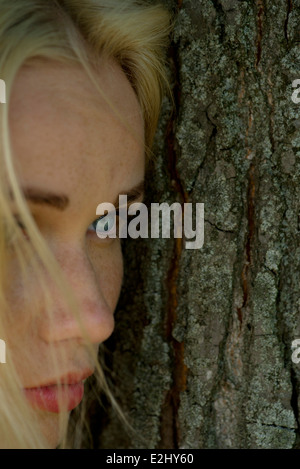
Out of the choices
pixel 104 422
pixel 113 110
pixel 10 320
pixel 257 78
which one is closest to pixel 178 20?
pixel 257 78

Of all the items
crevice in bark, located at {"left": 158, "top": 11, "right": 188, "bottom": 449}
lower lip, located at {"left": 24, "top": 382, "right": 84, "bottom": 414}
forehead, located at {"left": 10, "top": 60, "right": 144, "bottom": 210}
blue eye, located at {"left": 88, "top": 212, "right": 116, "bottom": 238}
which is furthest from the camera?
crevice in bark, located at {"left": 158, "top": 11, "right": 188, "bottom": 449}

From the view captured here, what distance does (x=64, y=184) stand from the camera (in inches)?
49.2

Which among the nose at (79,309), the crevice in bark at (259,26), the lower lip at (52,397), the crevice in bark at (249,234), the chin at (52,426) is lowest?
the chin at (52,426)

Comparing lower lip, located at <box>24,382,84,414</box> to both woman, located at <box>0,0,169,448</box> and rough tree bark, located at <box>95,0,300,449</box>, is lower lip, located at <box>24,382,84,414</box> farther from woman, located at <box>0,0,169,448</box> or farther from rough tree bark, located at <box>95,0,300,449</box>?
rough tree bark, located at <box>95,0,300,449</box>

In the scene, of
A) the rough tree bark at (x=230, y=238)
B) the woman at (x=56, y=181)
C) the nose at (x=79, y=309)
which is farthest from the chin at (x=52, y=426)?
the rough tree bark at (x=230, y=238)

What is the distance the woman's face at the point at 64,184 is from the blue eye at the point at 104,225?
3.4 inches

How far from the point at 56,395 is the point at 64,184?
50 centimetres

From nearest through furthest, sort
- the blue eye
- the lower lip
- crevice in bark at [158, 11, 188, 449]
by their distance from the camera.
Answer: the lower lip < the blue eye < crevice in bark at [158, 11, 188, 449]

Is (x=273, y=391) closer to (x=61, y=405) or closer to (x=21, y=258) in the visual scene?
(x=61, y=405)

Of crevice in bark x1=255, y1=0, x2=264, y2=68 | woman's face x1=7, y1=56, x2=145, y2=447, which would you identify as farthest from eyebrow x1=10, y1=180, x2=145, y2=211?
crevice in bark x1=255, y1=0, x2=264, y2=68

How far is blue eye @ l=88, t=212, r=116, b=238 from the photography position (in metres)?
1.48

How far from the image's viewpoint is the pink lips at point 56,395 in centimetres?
138

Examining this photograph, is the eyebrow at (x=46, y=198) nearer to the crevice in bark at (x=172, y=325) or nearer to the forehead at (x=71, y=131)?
the forehead at (x=71, y=131)

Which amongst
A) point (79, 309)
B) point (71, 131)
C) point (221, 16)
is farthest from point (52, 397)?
point (221, 16)
